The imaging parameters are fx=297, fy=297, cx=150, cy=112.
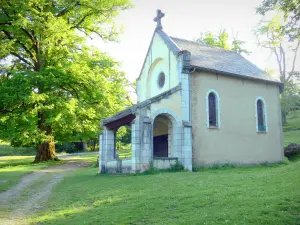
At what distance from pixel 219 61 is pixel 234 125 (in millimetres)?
5170

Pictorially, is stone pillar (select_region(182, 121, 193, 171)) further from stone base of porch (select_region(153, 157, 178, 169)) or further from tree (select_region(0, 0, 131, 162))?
tree (select_region(0, 0, 131, 162))

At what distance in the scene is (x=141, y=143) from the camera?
17.2 meters

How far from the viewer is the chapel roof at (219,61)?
20.8 metres

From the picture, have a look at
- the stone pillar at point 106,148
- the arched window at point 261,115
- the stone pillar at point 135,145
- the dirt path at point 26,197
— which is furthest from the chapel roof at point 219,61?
the dirt path at point 26,197

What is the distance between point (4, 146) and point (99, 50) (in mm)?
34907

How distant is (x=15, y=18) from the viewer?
22.9 metres

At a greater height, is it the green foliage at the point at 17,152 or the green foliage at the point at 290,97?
the green foliage at the point at 290,97

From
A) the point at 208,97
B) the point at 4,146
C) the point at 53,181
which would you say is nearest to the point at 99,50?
the point at 208,97

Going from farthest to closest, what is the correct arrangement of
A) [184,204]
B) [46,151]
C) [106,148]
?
1. [46,151]
2. [106,148]
3. [184,204]

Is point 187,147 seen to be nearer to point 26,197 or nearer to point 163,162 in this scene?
point 163,162

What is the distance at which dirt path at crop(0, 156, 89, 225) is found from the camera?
10062mm

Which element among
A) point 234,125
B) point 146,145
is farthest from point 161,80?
point 146,145

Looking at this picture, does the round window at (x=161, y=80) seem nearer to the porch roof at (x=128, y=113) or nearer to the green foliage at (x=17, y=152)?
the porch roof at (x=128, y=113)

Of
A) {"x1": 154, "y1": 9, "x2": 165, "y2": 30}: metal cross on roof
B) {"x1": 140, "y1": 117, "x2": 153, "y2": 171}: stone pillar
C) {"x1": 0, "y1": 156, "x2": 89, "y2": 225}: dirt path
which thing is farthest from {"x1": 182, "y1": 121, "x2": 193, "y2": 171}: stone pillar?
{"x1": 154, "y1": 9, "x2": 165, "y2": 30}: metal cross on roof
